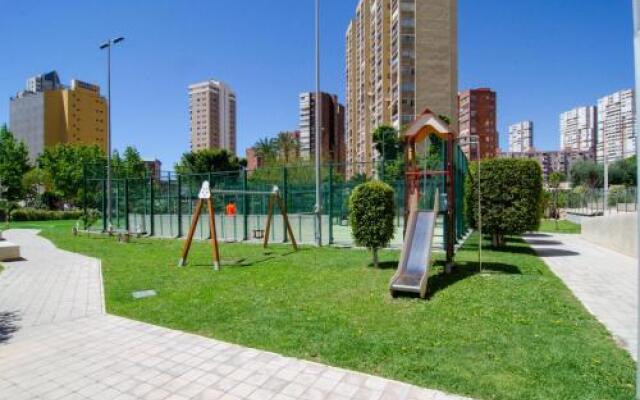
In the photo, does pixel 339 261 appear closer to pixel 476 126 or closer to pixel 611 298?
pixel 611 298

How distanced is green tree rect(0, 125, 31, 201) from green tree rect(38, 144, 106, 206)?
2.45 meters

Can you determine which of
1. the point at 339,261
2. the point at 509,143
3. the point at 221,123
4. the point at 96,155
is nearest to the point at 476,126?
the point at 509,143

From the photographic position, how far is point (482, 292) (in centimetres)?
679

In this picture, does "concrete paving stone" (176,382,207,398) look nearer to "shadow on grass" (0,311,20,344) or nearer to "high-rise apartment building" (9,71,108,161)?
"shadow on grass" (0,311,20,344)

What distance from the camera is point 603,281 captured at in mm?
8219

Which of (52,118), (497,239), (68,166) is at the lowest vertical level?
(497,239)

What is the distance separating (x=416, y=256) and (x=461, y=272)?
5.55 feet

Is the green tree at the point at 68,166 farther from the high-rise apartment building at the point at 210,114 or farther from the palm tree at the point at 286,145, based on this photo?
the high-rise apartment building at the point at 210,114

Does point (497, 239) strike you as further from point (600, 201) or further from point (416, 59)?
point (416, 59)

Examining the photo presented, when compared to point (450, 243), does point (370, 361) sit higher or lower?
lower

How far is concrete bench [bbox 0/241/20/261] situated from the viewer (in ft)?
39.0

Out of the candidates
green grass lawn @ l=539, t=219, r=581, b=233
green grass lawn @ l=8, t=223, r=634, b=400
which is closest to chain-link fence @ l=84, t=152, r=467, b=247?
green grass lawn @ l=8, t=223, r=634, b=400

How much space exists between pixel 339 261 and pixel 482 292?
14.2 feet

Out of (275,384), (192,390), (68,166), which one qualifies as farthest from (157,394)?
(68,166)
